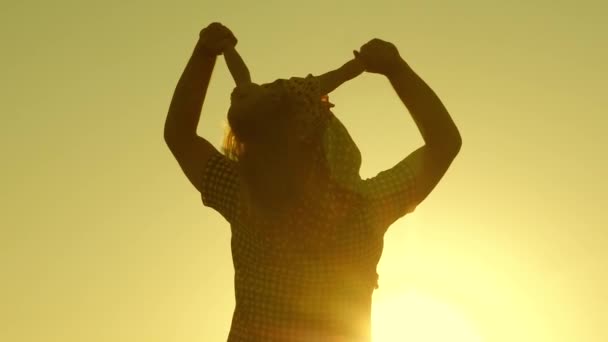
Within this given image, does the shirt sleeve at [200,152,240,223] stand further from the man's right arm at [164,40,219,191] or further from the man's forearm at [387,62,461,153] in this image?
the man's forearm at [387,62,461,153]

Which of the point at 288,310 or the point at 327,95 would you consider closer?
the point at 288,310

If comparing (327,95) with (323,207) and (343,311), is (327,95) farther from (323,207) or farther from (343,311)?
(343,311)

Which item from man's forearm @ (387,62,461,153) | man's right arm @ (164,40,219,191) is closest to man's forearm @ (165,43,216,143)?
man's right arm @ (164,40,219,191)

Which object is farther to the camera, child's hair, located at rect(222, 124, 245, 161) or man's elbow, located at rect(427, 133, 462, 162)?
man's elbow, located at rect(427, 133, 462, 162)

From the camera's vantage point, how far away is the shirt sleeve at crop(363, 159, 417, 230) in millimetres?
2676

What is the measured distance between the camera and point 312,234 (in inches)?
100

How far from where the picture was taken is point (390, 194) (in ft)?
8.91

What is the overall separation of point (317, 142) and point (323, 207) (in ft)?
0.64

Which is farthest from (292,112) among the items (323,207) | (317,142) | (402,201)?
(402,201)

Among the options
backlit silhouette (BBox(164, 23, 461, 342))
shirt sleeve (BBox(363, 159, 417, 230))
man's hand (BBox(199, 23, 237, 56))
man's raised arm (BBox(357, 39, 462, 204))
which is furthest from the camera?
man's hand (BBox(199, 23, 237, 56))

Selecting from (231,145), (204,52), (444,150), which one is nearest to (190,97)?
(204,52)

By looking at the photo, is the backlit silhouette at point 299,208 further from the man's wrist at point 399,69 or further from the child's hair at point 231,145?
the man's wrist at point 399,69

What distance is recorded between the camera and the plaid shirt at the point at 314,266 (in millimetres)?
2510

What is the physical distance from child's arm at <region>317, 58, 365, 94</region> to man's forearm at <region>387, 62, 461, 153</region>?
12cm
